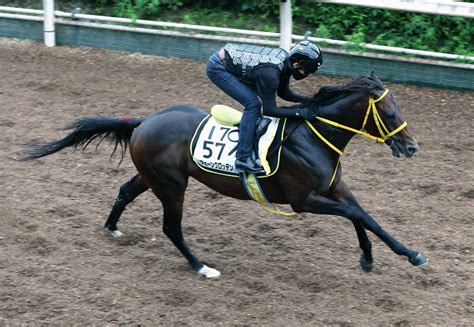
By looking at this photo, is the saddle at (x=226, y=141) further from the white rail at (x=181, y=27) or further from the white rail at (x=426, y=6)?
the white rail at (x=426, y=6)

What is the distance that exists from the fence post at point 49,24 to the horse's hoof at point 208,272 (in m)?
6.39

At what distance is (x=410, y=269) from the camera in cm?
618

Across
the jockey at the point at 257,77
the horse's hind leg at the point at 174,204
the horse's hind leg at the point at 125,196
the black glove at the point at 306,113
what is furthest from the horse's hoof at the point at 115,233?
the black glove at the point at 306,113

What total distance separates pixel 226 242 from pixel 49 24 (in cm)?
603

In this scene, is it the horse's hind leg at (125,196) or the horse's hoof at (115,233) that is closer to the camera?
the horse's hind leg at (125,196)

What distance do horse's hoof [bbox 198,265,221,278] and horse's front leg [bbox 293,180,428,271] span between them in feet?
2.93

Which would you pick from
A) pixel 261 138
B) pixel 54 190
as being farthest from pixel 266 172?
pixel 54 190

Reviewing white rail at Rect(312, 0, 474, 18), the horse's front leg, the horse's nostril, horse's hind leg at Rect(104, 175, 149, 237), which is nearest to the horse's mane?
the horse's nostril

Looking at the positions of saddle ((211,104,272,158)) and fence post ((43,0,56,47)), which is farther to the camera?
fence post ((43,0,56,47))

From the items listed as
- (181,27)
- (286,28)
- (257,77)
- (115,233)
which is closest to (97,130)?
(115,233)

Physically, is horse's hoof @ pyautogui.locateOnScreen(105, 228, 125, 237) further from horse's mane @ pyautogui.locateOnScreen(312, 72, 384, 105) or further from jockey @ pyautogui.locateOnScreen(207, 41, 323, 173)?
A: horse's mane @ pyautogui.locateOnScreen(312, 72, 384, 105)

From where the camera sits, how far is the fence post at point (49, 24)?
11.1 metres

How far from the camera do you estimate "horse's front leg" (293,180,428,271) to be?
18.6ft

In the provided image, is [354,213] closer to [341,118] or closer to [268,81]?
[341,118]
